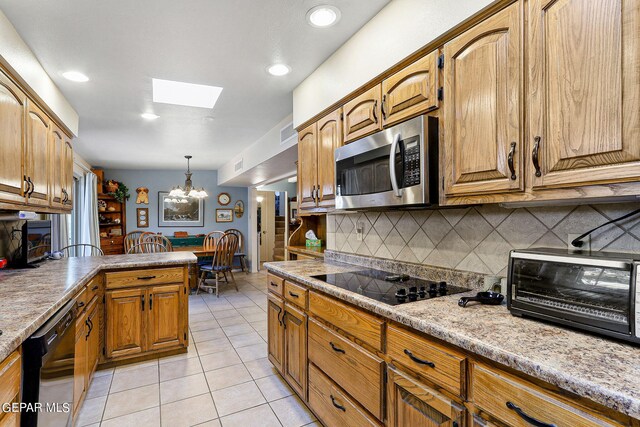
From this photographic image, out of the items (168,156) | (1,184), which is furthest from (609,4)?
(168,156)

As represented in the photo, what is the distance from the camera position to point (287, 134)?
11.9 ft

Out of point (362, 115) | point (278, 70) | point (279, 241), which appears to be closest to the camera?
point (362, 115)

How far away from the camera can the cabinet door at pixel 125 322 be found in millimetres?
2602

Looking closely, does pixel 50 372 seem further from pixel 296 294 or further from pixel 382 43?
pixel 382 43

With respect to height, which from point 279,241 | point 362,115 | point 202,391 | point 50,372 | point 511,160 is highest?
point 362,115

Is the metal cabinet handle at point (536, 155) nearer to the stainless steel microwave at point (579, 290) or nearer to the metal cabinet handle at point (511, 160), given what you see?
the metal cabinet handle at point (511, 160)

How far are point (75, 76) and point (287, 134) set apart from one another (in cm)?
191

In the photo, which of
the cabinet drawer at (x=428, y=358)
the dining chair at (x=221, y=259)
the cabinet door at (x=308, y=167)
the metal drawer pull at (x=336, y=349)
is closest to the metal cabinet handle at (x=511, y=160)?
the cabinet drawer at (x=428, y=358)

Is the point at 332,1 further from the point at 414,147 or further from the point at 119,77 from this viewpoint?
the point at 119,77

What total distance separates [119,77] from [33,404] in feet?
7.64

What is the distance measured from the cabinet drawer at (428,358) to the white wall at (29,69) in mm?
2472

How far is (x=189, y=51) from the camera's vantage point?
2.19 metres

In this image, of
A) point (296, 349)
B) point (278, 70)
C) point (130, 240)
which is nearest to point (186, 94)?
point (278, 70)

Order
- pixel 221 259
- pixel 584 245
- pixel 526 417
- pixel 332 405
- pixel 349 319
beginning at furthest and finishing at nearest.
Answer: pixel 221 259 → pixel 332 405 → pixel 349 319 → pixel 584 245 → pixel 526 417
